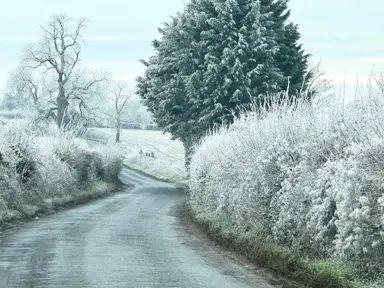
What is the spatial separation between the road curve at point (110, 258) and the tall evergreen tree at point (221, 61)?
1740cm

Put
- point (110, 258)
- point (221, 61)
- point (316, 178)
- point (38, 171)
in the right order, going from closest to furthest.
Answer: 1. point (316, 178)
2. point (110, 258)
3. point (38, 171)
4. point (221, 61)

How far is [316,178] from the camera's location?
475 inches

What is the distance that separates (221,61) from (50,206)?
48.1 feet

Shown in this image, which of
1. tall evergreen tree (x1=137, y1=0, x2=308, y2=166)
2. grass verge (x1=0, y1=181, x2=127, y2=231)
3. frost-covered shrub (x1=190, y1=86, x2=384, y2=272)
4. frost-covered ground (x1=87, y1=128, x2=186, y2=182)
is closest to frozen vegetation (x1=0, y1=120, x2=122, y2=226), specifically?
grass verge (x1=0, y1=181, x2=127, y2=231)

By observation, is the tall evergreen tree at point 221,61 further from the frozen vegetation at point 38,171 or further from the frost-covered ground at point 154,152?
the frost-covered ground at point 154,152

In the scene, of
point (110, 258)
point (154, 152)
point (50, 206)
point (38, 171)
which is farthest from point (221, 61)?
point (154, 152)

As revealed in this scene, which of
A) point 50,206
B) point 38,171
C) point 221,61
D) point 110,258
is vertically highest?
point 221,61

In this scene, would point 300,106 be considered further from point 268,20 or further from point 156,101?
point 156,101

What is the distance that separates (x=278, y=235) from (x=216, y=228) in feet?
16.3

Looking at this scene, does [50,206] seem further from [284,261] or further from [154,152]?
[154,152]

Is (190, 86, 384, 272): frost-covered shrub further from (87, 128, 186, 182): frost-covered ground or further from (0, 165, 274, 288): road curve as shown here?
(87, 128, 186, 182): frost-covered ground

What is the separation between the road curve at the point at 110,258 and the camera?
11.0 m

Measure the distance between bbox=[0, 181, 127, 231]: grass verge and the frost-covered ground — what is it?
23.4 meters

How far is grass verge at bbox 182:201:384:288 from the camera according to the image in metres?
9.89
